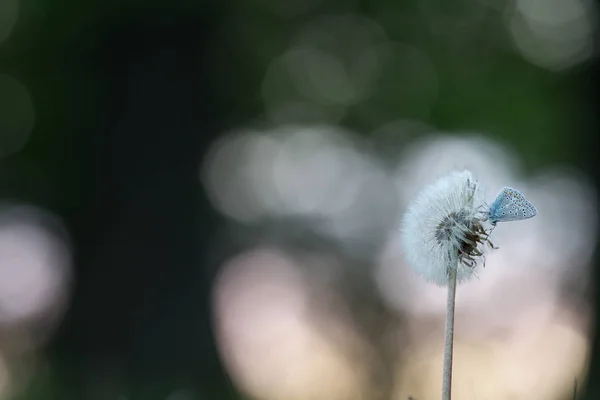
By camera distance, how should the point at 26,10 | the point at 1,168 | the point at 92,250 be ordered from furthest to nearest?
the point at 1,168
the point at 26,10
the point at 92,250

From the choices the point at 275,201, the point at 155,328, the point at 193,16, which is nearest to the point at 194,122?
the point at 193,16

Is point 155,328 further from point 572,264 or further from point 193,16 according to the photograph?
point 572,264

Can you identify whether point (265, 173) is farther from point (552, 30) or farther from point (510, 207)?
point (510, 207)

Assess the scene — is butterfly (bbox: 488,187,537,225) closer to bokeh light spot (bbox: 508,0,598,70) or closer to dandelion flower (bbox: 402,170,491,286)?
dandelion flower (bbox: 402,170,491,286)

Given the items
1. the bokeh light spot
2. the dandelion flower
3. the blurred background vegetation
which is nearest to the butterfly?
the dandelion flower

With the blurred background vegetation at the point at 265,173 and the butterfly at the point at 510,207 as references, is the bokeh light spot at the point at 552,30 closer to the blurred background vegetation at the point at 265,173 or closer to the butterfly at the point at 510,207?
the blurred background vegetation at the point at 265,173
